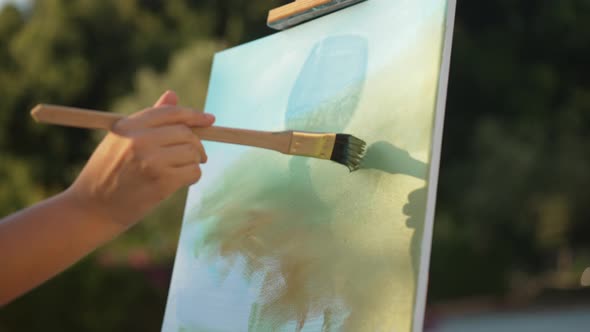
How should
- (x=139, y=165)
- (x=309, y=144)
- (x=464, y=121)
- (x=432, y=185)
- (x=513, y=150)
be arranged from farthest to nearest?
(x=464, y=121)
(x=513, y=150)
(x=309, y=144)
(x=432, y=185)
(x=139, y=165)

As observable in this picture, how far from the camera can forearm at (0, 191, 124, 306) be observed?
1.00 meters

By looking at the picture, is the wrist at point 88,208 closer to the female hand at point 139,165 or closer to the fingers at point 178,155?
the female hand at point 139,165

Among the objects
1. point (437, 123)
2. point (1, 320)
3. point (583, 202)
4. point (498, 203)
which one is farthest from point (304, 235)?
point (583, 202)

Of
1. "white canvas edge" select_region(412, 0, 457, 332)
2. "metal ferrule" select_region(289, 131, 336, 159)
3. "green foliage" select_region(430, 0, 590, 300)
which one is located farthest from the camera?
"green foliage" select_region(430, 0, 590, 300)

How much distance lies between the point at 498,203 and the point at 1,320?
9.68 metres

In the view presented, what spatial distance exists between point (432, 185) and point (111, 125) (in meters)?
0.53

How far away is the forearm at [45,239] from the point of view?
3.28ft

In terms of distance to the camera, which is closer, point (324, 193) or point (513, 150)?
point (324, 193)

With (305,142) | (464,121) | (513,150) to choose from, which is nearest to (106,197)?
(305,142)

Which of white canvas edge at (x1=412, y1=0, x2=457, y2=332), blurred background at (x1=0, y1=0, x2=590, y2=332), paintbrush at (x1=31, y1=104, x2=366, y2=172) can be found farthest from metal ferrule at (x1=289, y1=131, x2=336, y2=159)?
blurred background at (x1=0, y1=0, x2=590, y2=332)

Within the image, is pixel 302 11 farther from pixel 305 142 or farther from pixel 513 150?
pixel 513 150

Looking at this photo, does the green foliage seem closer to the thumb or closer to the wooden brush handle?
the wooden brush handle

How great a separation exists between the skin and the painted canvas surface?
0.34m

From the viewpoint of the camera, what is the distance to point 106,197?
1019 millimetres
